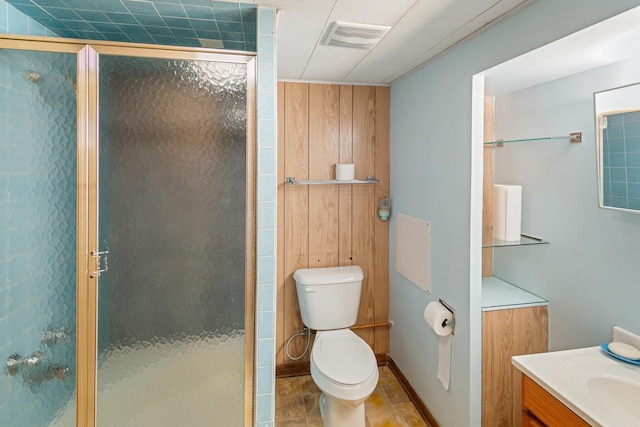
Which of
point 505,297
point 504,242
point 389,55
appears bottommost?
point 505,297

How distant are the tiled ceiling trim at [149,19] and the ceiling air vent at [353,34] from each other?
0.38 metres

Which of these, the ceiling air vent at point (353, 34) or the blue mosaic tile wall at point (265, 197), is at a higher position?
the ceiling air vent at point (353, 34)

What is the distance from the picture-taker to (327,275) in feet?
8.09

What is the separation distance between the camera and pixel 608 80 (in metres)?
1.51

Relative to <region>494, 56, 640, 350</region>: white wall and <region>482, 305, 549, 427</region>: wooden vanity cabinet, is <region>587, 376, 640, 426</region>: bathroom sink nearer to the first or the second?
<region>494, 56, 640, 350</region>: white wall

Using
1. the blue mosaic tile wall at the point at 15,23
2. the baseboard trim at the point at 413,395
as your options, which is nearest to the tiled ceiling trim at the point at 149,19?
the blue mosaic tile wall at the point at 15,23

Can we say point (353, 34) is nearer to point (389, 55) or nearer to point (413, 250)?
point (389, 55)

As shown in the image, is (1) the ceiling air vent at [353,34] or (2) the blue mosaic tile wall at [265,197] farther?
(1) the ceiling air vent at [353,34]

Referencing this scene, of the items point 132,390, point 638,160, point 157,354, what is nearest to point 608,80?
point 638,160

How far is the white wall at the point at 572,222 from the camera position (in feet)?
4.78

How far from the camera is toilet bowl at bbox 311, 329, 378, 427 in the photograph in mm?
1847

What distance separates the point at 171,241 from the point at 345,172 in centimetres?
146

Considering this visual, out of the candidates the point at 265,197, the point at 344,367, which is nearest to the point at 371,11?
the point at 265,197

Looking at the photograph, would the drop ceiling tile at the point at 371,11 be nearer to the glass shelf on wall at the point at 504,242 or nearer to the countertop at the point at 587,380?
the glass shelf on wall at the point at 504,242
